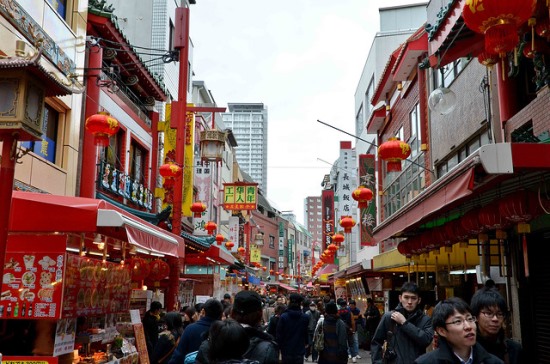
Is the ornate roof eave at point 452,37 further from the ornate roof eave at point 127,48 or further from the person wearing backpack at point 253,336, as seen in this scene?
the ornate roof eave at point 127,48

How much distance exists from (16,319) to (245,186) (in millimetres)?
26807

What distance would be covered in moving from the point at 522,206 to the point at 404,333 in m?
2.64

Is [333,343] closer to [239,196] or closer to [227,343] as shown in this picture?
[227,343]

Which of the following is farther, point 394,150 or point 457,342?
point 394,150

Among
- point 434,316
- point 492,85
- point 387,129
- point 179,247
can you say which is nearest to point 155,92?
point 387,129

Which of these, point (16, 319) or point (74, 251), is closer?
point (16, 319)

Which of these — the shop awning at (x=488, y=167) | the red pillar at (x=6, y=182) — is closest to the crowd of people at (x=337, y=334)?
the shop awning at (x=488, y=167)

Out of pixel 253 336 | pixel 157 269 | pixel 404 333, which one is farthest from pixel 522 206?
pixel 157 269

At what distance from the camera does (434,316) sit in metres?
4.18

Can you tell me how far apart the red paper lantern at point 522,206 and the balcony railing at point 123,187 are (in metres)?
12.8

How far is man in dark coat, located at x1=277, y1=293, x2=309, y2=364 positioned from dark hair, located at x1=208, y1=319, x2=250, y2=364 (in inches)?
240

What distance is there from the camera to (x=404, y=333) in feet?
21.6

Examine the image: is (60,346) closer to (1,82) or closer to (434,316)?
(1,82)

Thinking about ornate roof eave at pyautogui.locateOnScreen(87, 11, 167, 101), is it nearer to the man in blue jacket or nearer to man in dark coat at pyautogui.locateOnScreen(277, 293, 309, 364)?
man in dark coat at pyautogui.locateOnScreen(277, 293, 309, 364)
